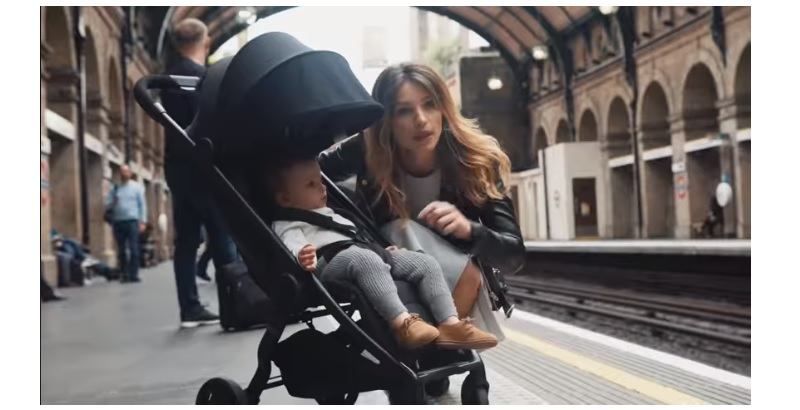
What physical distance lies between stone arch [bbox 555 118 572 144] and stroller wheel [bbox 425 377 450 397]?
99 cm

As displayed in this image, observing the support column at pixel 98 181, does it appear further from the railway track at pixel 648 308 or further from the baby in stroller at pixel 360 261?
the railway track at pixel 648 308

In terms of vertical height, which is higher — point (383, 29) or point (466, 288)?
point (383, 29)

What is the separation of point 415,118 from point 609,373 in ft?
4.24

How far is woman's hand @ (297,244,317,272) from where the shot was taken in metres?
1.70

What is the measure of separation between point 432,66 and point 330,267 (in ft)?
1.83

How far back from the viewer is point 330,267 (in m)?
1.74

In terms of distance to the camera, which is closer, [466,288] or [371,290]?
[371,290]

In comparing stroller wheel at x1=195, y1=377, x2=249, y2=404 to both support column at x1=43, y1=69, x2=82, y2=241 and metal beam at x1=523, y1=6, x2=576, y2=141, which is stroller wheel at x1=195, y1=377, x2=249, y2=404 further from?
metal beam at x1=523, y1=6, x2=576, y2=141

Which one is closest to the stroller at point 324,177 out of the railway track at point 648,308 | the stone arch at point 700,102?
the stone arch at point 700,102

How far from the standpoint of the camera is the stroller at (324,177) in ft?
5.73

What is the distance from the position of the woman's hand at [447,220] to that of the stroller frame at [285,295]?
124 millimetres
